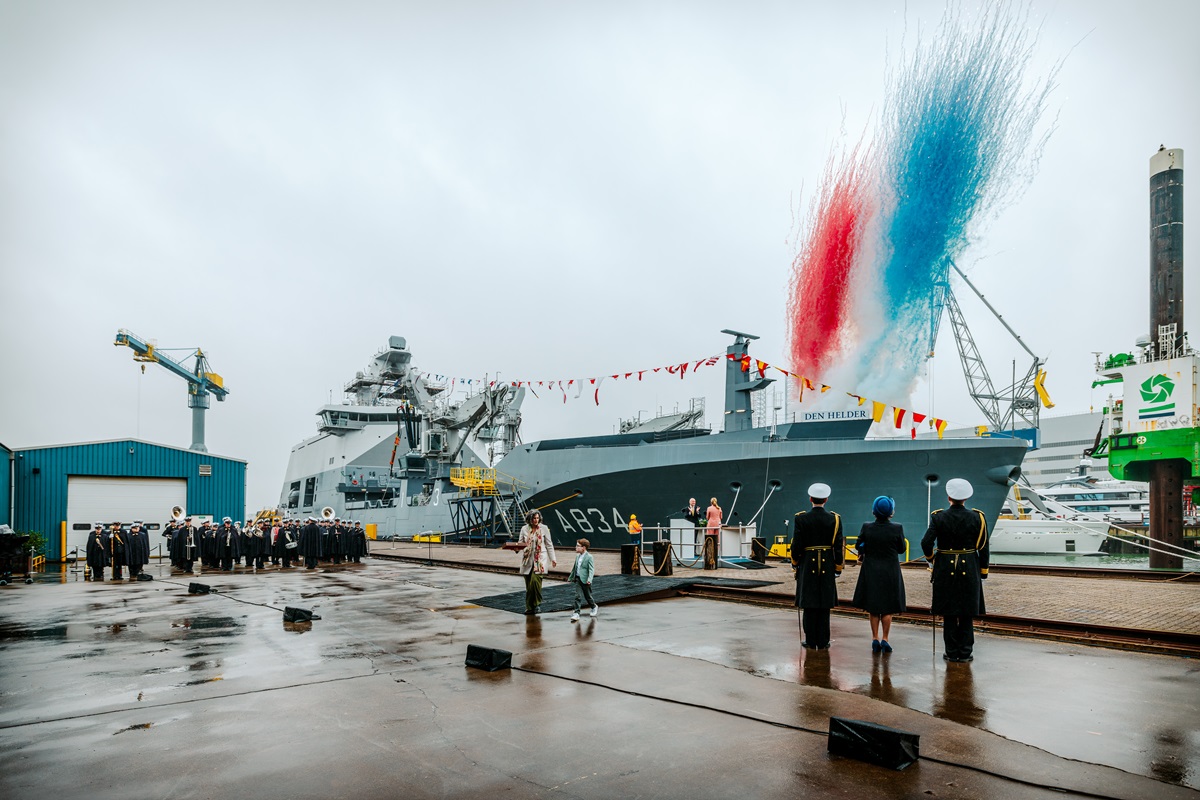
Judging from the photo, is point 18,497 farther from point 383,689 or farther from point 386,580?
point 383,689

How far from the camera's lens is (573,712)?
4996 mm

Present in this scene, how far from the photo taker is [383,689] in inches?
226

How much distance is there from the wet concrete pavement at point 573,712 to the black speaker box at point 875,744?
83mm

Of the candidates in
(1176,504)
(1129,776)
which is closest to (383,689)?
(1129,776)

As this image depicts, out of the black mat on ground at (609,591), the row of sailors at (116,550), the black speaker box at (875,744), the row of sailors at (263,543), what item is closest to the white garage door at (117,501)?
the row of sailors at (263,543)

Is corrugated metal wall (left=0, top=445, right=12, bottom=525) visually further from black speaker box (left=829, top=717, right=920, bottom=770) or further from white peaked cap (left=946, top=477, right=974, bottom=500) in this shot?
black speaker box (left=829, top=717, right=920, bottom=770)

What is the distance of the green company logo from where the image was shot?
93.1 ft

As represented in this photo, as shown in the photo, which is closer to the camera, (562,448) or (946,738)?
(946,738)

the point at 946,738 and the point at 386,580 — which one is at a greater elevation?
the point at 946,738

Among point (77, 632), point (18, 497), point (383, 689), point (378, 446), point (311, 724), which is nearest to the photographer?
point (311, 724)

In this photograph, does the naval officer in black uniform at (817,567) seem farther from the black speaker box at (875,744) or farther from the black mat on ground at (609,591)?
the black mat on ground at (609,591)

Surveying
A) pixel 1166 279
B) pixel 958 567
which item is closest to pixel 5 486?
pixel 958 567

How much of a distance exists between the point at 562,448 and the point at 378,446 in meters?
17.8

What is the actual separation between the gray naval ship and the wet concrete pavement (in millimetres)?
11100
